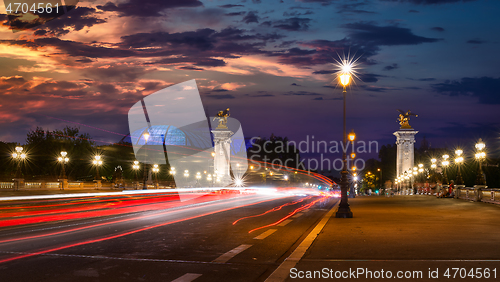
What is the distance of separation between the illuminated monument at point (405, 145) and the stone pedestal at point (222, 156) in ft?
135

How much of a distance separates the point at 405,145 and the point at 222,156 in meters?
43.5

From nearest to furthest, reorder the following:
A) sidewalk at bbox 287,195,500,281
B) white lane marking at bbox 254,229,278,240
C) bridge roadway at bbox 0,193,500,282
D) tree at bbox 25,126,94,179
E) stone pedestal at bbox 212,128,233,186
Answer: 1. bridge roadway at bbox 0,193,500,282
2. sidewalk at bbox 287,195,500,281
3. white lane marking at bbox 254,229,278,240
4. tree at bbox 25,126,94,179
5. stone pedestal at bbox 212,128,233,186

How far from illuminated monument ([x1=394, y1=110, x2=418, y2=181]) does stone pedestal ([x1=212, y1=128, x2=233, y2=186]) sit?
1621 inches

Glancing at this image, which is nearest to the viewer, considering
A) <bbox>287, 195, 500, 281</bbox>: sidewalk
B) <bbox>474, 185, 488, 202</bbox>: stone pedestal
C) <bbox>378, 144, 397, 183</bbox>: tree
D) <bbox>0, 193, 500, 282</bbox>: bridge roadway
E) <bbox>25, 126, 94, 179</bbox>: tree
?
<bbox>0, 193, 500, 282</bbox>: bridge roadway

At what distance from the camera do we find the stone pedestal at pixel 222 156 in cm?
10031

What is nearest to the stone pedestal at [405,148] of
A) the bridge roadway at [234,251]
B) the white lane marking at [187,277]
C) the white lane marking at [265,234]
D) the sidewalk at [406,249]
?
the bridge roadway at [234,251]

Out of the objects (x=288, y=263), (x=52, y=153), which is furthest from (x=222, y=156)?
(x=288, y=263)

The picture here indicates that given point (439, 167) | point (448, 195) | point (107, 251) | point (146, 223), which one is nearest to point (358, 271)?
point (107, 251)

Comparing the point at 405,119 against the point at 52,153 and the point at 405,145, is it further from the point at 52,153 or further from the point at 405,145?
the point at 52,153

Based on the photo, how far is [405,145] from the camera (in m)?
106

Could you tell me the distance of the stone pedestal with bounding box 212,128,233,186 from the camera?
100312 millimetres

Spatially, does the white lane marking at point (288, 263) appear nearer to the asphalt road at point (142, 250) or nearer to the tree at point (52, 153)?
the asphalt road at point (142, 250)

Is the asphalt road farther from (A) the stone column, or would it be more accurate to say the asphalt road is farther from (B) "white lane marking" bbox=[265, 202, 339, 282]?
(A) the stone column

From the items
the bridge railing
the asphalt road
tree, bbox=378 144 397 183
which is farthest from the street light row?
tree, bbox=378 144 397 183
